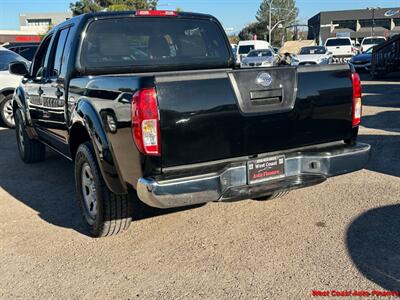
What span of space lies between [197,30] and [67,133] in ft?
6.14

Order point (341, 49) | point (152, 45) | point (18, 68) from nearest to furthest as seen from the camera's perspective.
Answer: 1. point (152, 45)
2. point (18, 68)
3. point (341, 49)

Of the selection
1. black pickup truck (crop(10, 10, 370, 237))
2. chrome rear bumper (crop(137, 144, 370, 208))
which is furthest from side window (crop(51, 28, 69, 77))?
chrome rear bumper (crop(137, 144, 370, 208))

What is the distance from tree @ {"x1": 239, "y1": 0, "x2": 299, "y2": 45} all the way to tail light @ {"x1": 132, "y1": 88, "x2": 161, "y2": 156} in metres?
89.2

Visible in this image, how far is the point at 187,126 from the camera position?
315cm

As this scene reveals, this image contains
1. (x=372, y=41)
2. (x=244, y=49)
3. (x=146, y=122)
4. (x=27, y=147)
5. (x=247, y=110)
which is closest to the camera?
(x=146, y=122)

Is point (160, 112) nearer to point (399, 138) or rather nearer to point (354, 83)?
point (354, 83)

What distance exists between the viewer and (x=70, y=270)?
135 inches

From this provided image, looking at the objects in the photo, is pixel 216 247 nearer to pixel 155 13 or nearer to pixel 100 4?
pixel 155 13

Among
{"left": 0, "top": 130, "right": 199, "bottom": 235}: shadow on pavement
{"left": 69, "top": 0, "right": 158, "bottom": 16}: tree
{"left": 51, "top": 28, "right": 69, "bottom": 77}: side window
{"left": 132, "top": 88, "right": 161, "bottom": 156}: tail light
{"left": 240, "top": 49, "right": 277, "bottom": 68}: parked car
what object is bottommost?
{"left": 0, "top": 130, "right": 199, "bottom": 235}: shadow on pavement

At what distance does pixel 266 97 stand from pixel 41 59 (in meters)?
3.68

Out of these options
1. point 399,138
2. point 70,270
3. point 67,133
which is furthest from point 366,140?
point 70,270

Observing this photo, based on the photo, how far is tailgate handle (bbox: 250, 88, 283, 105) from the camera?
3.34 meters

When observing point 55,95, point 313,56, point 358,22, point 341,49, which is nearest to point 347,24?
point 358,22

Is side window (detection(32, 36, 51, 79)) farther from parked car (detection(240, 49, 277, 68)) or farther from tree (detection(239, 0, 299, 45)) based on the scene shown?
tree (detection(239, 0, 299, 45))
